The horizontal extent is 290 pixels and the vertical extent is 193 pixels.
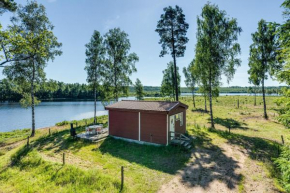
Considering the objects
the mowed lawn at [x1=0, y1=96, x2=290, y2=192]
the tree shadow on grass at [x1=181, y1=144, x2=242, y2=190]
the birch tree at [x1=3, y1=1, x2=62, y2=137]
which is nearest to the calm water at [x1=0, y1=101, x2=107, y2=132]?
the birch tree at [x1=3, y1=1, x2=62, y2=137]

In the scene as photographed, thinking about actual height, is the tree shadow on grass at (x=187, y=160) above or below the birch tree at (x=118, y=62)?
below

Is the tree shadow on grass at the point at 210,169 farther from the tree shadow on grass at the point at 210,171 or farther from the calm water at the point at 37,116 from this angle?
the calm water at the point at 37,116

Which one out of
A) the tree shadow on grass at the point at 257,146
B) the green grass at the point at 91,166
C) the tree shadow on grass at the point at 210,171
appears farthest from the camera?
the tree shadow on grass at the point at 257,146

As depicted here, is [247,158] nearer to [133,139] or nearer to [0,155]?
[133,139]

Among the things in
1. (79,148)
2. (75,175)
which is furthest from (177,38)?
(75,175)

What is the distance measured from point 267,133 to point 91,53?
916 inches

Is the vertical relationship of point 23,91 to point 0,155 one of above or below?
above

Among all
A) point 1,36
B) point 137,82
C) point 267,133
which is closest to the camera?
point 1,36

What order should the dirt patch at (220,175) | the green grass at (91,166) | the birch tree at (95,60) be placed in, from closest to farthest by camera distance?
the dirt patch at (220,175) < the green grass at (91,166) < the birch tree at (95,60)

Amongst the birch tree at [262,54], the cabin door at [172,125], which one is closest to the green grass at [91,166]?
the cabin door at [172,125]

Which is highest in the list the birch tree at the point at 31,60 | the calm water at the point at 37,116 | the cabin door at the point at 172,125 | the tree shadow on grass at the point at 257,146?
the birch tree at the point at 31,60

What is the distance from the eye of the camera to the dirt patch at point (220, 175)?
768 centimetres

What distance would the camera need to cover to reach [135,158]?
11.2m

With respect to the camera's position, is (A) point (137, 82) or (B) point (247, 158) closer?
(B) point (247, 158)
